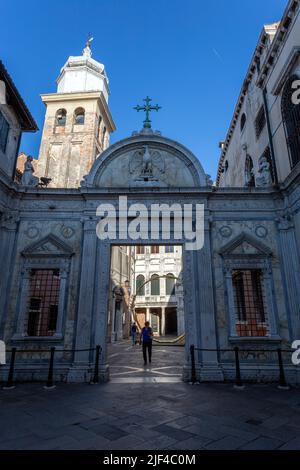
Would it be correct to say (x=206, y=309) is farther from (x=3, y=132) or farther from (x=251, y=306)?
(x=3, y=132)

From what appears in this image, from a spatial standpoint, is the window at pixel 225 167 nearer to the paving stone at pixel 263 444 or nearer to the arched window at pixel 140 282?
the arched window at pixel 140 282

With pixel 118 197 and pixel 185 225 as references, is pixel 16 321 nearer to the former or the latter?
pixel 118 197

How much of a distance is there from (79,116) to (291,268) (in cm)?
2655

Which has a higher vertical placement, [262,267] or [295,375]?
[262,267]

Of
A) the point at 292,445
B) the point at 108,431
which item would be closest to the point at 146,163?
the point at 108,431

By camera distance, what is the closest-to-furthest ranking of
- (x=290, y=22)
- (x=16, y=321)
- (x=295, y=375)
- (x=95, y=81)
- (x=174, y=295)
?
(x=295, y=375), (x=16, y=321), (x=290, y=22), (x=95, y=81), (x=174, y=295)

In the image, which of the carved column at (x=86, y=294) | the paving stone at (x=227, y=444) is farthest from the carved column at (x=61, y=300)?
the paving stone at (x=227, y=444)

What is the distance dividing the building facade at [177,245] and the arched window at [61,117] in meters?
20.6

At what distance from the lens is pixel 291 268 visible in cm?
916

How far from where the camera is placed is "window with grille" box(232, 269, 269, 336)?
9.70 meters

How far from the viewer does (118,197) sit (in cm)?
1002

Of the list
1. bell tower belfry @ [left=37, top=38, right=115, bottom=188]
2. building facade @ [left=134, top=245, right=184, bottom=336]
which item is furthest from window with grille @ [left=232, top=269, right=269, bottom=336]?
building facade @ [left=134, top=245, right=184, bottom=336]
